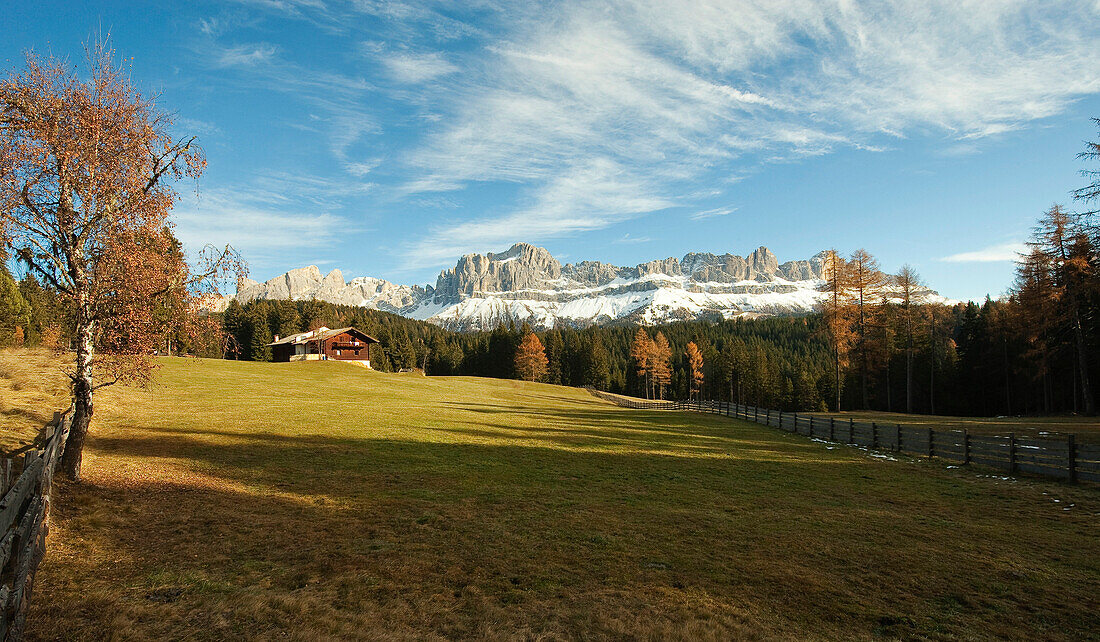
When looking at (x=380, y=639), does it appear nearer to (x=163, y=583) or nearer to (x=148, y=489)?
(x=163, y=583)

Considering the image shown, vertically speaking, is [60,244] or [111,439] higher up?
[60,244]

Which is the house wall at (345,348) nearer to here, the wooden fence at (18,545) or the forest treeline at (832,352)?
the forest treeline at (832,352)

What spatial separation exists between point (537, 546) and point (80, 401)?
11.9 m

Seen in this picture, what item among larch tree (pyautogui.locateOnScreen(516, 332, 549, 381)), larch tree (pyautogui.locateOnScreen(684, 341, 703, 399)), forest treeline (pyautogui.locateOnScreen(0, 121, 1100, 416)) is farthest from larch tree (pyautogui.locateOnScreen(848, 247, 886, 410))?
larch tree (pyautogui.locateOnScreen(516, 332, 549, 381))

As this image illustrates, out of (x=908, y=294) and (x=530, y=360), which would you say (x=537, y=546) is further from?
(x=530, y=360)

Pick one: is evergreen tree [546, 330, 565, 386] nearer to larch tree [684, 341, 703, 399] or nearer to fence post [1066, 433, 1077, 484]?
larch tree [684, 341, 703, 399]

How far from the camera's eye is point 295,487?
14055 millimetres

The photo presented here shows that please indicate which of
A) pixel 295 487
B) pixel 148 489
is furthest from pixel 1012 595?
pixel 148 489

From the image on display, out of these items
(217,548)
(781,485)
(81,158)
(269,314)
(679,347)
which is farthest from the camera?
(679,347)

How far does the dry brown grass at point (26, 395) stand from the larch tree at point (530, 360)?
72.6m

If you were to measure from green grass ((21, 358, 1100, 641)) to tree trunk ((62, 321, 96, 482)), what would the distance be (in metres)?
0.60

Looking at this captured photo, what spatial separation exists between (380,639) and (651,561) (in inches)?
206

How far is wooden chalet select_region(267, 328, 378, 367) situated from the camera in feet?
263

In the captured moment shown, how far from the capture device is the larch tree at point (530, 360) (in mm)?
98750
